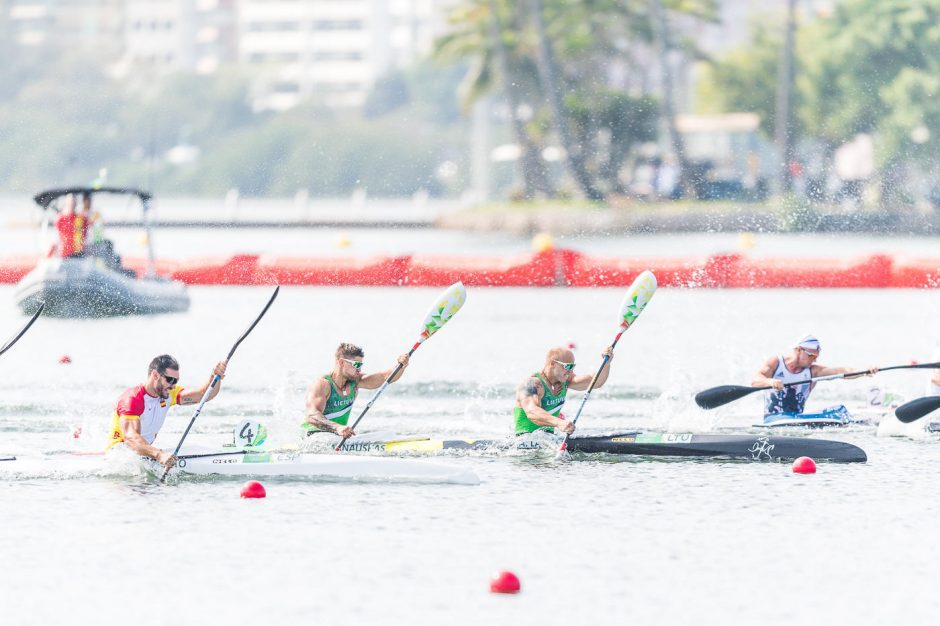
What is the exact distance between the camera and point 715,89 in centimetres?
9431

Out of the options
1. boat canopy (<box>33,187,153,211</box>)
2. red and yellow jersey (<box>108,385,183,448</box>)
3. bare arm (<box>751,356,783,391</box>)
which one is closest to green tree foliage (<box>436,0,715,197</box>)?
boat canopy (<box>33,187,153,211</box>)

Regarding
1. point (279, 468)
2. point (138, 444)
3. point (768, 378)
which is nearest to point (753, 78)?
point (768, 378)

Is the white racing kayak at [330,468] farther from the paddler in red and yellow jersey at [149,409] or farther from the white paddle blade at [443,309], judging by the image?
the white paddle blade at [443,309]

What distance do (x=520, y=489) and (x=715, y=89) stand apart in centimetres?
7964

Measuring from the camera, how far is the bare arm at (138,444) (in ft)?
54.1

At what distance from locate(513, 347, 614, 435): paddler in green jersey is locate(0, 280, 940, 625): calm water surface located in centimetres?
43

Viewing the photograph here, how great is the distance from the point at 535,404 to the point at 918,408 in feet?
14.5

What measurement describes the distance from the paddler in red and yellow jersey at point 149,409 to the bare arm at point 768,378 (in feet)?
21.1

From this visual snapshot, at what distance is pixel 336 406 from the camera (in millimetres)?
18281

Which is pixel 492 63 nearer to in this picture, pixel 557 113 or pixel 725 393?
pixel 557 113

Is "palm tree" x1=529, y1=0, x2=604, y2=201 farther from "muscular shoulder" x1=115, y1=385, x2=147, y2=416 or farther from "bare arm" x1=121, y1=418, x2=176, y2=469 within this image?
"bare arm" x1=121, y1=418, x2=176, y2=469

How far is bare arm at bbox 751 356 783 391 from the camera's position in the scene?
19.7 metres

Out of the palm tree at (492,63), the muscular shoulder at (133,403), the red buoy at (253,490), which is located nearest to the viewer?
the red buoy at (253,490)

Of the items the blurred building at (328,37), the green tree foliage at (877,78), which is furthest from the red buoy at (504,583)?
the blurred building at (328,37)
